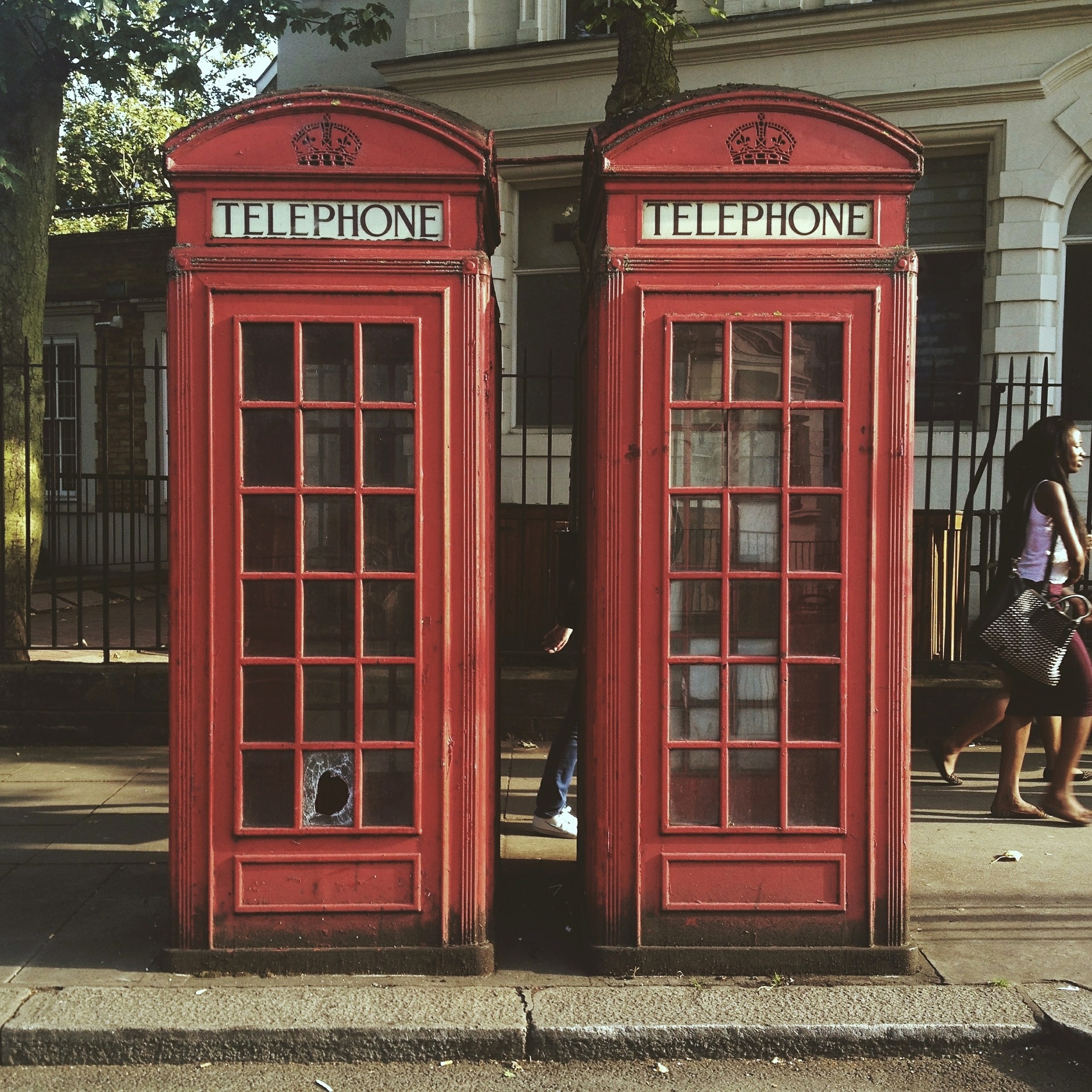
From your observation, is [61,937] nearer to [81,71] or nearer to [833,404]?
[833,404]

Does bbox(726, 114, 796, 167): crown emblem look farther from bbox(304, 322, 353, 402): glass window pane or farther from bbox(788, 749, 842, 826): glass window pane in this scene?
bbox(788, 749, 842, 826): glass window pane

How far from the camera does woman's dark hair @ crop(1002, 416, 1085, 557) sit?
5.29 m

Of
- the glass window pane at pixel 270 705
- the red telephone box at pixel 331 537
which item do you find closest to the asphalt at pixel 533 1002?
the red telephone box at pixel 331 537

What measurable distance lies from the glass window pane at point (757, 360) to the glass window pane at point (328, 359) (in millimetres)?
1307

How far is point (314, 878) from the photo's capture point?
370cm

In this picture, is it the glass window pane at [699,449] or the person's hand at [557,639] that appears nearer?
the glass window pane at [699,449]

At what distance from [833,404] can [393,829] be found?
2092 mm

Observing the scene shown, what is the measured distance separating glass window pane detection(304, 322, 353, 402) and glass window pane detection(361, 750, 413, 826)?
125 cm

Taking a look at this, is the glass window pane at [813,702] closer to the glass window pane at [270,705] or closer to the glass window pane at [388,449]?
the glass window pane at [388,449]

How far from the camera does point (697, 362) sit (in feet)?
12.0

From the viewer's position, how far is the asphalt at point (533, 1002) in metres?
3.31

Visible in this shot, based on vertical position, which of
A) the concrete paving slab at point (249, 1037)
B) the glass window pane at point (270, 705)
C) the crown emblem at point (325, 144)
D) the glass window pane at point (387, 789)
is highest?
the crown emblem at point (325, 144)

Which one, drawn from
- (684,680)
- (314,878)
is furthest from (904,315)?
(314,878)

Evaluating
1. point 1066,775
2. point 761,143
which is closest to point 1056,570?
point 1066,775
